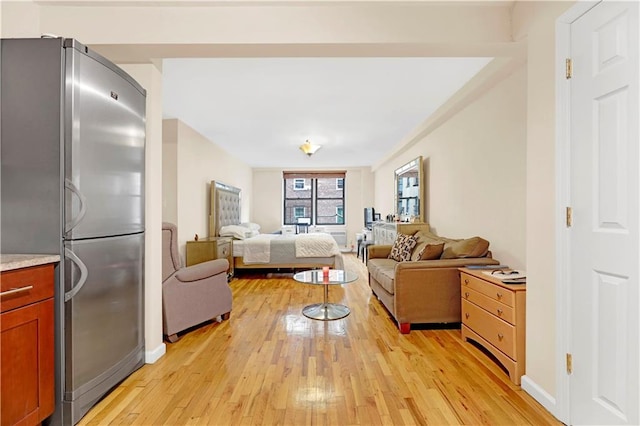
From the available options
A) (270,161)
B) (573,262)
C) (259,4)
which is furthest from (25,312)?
(270,161)

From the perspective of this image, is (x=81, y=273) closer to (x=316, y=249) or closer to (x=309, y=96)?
(x=309, y=96)

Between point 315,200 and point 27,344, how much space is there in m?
8.44

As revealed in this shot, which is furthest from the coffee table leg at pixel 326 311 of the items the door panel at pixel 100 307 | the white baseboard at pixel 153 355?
the door panel at pixel 100 307

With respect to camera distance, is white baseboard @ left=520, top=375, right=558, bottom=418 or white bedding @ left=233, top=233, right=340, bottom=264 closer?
white baseboard @ left=520, top=375, right=558, bottom=418

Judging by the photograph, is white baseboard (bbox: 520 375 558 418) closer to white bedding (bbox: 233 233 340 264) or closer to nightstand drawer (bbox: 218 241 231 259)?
white bedding (bbox: 233 233 340 264)

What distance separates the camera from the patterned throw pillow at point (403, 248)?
4176mm

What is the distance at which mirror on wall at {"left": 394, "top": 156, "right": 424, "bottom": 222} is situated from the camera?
207 inches

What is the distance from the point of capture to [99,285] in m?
1.95

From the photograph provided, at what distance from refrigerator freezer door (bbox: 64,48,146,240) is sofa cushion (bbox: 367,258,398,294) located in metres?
2.30

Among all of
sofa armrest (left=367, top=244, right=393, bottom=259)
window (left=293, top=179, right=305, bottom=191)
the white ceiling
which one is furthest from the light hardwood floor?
window (left=293, top=179, right=305, bottom=191)

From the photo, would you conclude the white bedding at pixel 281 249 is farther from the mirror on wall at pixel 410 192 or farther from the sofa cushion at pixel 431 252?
the sofa cushion at pixel 431 252

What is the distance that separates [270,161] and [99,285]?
6720 mm

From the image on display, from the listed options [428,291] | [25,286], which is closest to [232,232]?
[428,291]

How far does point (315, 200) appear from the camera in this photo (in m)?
9.85
